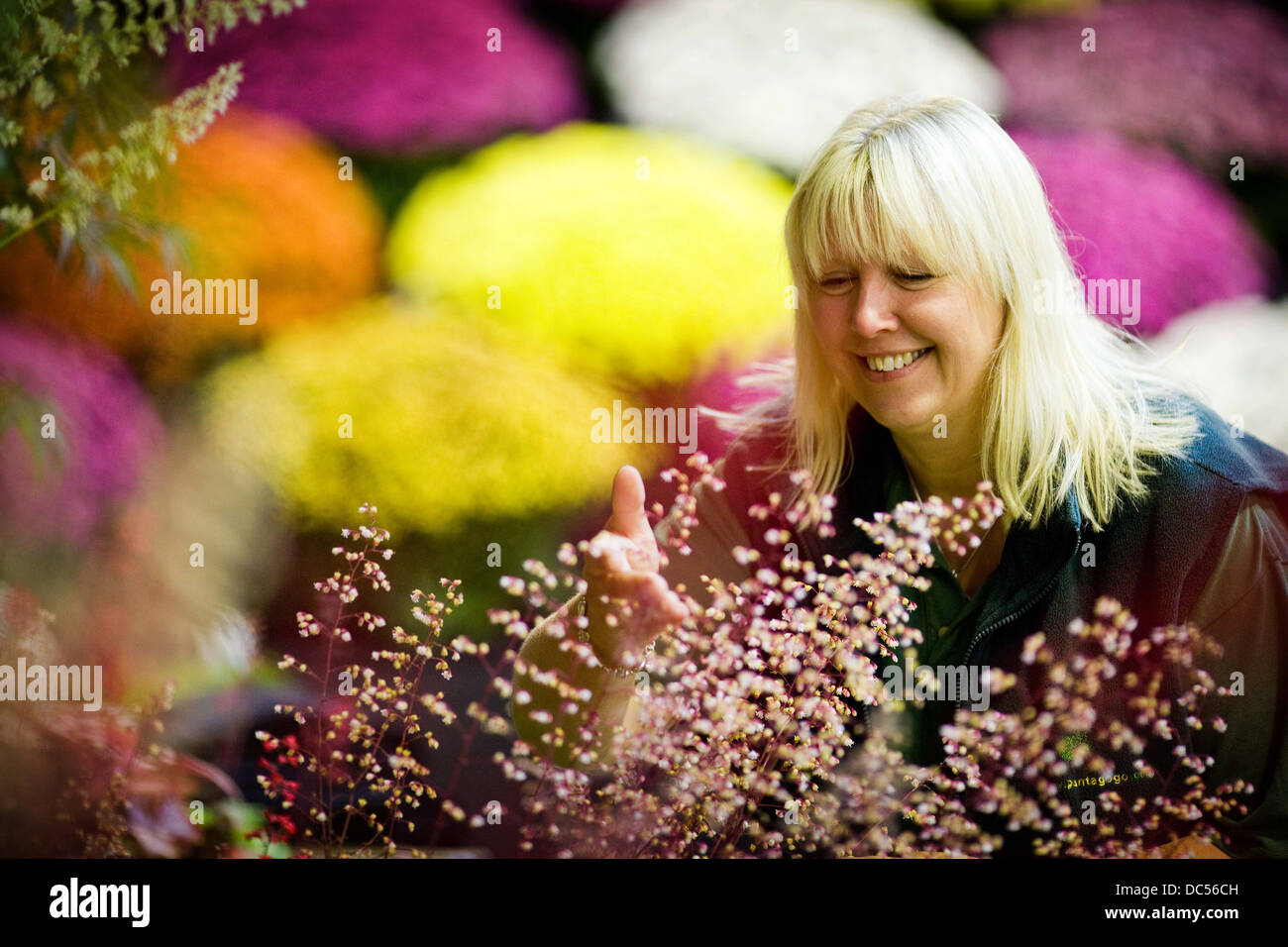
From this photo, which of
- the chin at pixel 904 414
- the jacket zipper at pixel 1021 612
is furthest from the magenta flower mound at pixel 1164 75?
the jacket zipper at pixel 1021 612

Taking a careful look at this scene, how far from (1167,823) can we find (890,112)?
130cm

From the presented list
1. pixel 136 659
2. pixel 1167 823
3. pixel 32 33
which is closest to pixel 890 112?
pixel 1167 823

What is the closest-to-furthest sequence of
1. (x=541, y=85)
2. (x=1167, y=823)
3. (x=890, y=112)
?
(x=890, y=112) → (x=1167, y=823) → (x=541, y=85)

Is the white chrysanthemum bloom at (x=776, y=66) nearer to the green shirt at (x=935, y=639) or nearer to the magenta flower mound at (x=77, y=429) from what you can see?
the green shirt at (x=935, y=639)

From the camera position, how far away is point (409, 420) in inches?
77.4

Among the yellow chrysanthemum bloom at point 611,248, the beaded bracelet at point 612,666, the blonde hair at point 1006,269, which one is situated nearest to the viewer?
the blonde hair at point 1006,269

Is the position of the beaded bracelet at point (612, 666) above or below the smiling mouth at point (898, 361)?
below

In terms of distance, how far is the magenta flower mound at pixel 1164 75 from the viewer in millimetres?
1985

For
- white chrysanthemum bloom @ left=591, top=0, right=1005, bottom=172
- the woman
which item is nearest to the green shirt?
the woman

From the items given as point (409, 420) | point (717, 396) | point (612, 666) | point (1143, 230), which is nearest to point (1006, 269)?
point (1143, 230)

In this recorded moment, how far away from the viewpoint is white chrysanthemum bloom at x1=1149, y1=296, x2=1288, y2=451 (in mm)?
1955

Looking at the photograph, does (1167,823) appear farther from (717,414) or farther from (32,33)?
(32,33)

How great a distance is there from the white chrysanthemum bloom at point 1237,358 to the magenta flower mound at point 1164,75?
28 centimetres
